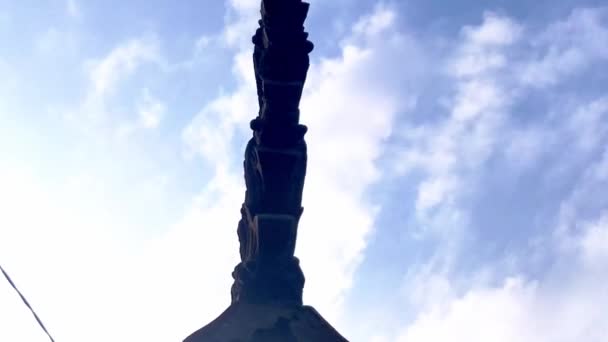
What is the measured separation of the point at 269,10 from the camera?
680cm

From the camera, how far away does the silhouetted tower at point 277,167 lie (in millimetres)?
6715

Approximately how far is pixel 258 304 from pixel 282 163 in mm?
1429

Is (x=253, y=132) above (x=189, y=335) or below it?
above

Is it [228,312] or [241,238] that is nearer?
[228,312]

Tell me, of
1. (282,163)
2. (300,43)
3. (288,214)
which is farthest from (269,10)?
(288,214)

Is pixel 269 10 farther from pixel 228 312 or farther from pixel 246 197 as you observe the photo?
pixel 228 312

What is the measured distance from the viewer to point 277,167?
6.82 m

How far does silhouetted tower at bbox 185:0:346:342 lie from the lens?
6715mm

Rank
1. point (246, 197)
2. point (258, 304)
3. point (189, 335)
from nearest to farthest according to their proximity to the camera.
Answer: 1. point (189, 335)
2. point (258, 304)
3. point (246, 197)

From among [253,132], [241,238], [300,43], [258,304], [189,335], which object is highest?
[300,43]

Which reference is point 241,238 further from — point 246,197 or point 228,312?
point 228,312

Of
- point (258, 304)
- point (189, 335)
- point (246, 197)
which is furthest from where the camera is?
point (246, 197)

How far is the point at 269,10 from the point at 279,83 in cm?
75

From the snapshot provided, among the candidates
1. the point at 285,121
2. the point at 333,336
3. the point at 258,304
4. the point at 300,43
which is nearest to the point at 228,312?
the point at 258,304
